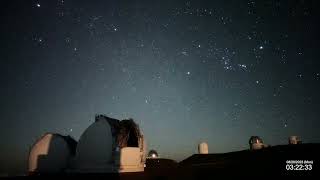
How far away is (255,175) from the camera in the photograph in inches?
632

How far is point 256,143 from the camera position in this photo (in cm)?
3212

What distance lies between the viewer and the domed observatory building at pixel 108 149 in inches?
843

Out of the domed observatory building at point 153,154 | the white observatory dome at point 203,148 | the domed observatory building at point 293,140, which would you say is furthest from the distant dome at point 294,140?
the domed observatory building at point 153,154

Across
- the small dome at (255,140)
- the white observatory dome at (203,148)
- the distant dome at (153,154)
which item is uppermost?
the small dome at (255,140)

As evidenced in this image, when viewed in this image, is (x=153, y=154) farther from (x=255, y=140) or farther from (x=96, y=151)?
(x=96, y=151)

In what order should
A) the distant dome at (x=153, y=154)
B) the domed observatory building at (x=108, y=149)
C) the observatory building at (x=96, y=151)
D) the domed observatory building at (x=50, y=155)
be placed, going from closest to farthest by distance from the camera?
the domed observatory building at (x=108, y=149)
the observatory building at (x=96, y=151)
the domed observatory building at (x=50, y=155)
the distant dome at (x=153, y=154)

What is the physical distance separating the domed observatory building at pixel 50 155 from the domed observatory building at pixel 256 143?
20554mm

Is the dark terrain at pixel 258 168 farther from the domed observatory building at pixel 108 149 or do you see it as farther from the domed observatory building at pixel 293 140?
the domed observatory building at pixel 293 140

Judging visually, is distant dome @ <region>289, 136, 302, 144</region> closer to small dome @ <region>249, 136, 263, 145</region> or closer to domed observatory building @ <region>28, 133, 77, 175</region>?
small dome @ <region>249, 136, 263, 145</region>

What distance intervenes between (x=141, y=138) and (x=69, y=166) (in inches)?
258

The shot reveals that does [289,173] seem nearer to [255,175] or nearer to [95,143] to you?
[255,175]

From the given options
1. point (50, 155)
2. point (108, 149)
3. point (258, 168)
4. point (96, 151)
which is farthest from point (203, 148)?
point (50, 155)

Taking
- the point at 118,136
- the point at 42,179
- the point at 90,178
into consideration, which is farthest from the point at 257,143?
the point at 42,179

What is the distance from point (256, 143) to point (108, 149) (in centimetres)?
1884
